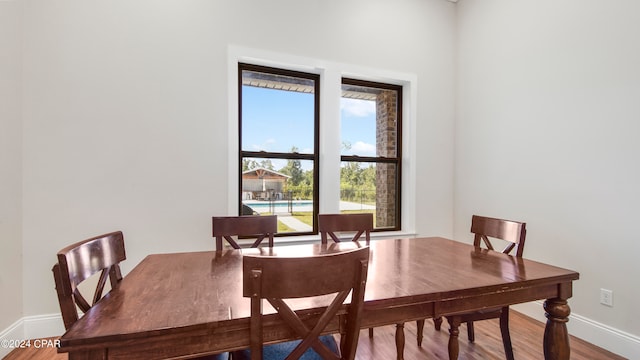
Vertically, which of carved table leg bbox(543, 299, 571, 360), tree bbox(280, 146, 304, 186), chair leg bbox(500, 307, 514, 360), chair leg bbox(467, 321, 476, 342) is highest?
tree bbox(280, 146, 304, 186)

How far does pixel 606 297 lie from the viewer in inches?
87.0

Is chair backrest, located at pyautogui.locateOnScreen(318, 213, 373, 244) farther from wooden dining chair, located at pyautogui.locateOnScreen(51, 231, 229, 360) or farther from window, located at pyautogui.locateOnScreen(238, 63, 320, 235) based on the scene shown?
wooden dining chair, located at pyautogui.locateOnScreen(51, 231, 229, 360)

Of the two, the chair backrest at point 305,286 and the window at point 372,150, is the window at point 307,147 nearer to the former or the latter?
the window at point 372,150

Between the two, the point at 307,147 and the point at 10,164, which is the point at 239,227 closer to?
the point at 307,147

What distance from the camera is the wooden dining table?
91 cm

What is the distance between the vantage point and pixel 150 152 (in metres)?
2.46

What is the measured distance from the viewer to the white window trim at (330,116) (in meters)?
2.66

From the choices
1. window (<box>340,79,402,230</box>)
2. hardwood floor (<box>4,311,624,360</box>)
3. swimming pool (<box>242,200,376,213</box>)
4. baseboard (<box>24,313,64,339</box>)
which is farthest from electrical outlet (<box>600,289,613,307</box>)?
baseboard (<box>24,313,64,339</box>)

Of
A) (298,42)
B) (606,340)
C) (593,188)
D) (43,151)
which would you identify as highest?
(298,42)

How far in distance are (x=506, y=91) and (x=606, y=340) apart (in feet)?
7.11

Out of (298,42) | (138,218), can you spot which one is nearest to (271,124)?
(298,42)

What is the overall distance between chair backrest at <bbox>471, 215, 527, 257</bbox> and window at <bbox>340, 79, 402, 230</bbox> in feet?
4.42

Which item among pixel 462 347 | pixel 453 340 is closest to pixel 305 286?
pixel 453 340

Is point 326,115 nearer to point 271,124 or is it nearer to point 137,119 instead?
point 271,124
